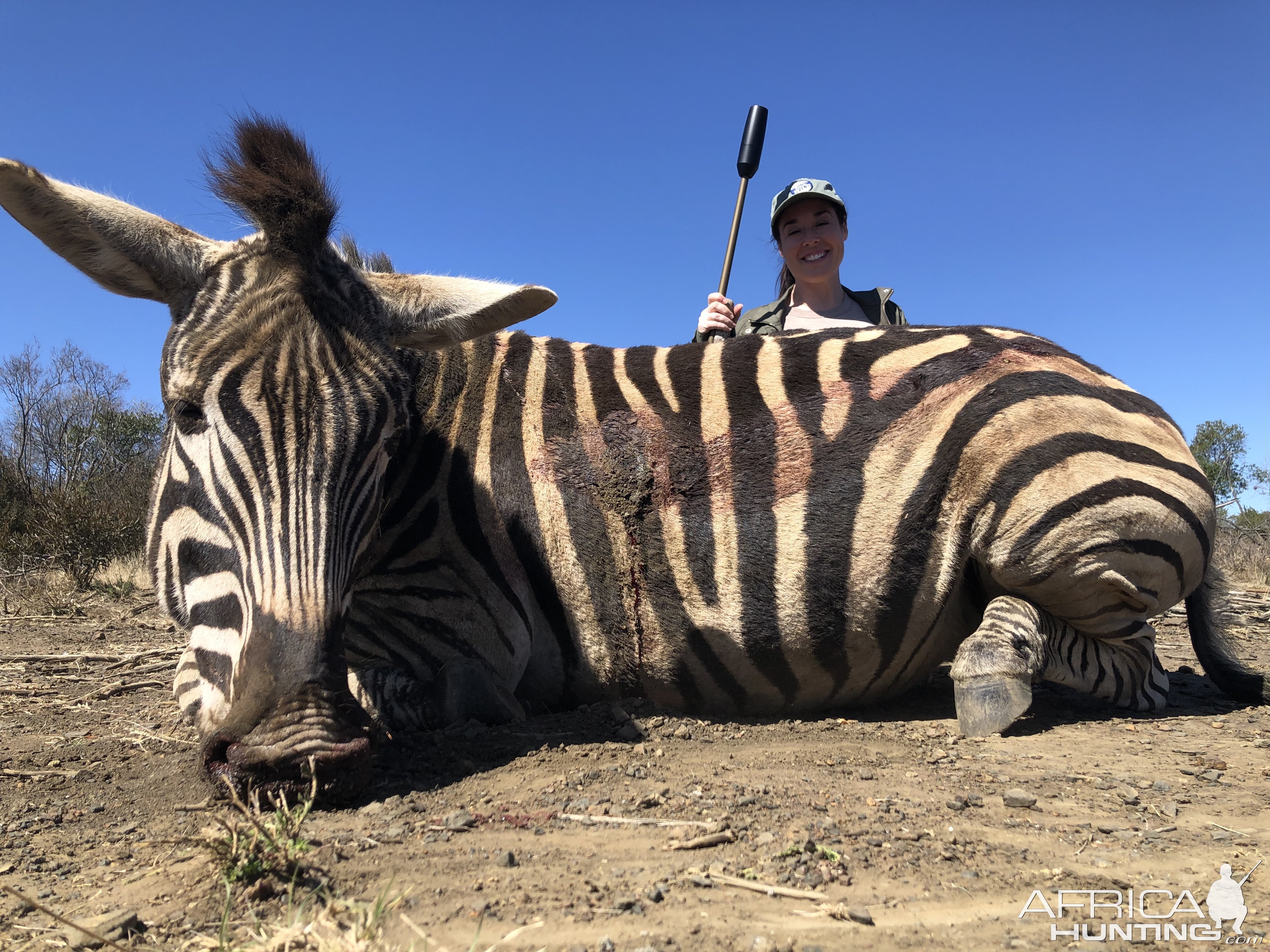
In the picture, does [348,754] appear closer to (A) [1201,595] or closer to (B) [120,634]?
(A) [1201,595]

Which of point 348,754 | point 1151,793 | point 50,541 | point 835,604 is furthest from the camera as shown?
point 50,541

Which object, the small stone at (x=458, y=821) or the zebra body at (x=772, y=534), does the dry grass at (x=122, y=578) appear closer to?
the zebra body at (x=772, y=534)

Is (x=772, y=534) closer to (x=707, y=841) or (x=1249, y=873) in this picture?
(x=707, y=841)

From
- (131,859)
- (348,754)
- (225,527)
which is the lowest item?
(131,859)

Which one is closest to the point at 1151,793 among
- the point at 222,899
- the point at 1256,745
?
the point at 1256,745

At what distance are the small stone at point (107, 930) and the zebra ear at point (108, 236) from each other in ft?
7.56

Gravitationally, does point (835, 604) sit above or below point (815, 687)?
above

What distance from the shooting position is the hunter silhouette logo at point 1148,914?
1771 millimetres

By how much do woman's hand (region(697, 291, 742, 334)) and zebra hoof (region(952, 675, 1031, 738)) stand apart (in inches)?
149

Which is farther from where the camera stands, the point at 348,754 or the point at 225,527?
the point at 225,527

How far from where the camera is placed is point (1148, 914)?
6.17 feet

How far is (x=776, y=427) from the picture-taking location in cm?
402

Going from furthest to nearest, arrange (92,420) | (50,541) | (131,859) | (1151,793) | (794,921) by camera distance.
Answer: (92,420), (50,541), (1151,793), (131,859), (794,921)

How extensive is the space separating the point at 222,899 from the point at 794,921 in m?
1.36
